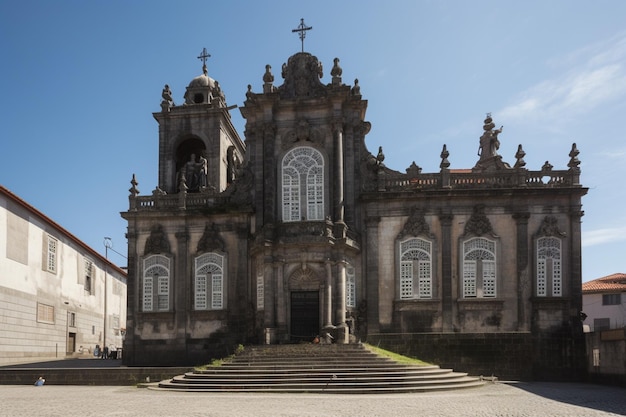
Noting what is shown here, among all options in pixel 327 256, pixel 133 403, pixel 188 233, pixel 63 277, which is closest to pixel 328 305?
pixel 327 256

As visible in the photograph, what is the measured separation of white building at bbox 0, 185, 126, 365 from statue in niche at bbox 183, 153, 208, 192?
26.4ft

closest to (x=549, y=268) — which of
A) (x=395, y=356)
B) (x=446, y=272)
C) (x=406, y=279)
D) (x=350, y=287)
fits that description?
(x=446, y=272)

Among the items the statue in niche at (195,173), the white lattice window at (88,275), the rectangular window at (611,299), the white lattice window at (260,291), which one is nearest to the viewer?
the white lattice window at (260,291)

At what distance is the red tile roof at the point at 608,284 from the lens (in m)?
44.1

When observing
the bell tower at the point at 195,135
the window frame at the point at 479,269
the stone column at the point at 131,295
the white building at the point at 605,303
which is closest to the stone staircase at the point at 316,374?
the window frame at the point at 479,269

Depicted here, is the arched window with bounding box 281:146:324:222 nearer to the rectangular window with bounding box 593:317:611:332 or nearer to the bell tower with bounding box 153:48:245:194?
the bell tower with bounding box 153:48:245:194

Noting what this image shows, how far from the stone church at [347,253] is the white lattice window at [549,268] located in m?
0.05

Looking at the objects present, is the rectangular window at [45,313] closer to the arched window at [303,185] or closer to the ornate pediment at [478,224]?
the arched window at [303,185]

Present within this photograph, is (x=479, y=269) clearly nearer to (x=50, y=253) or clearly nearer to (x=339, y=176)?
(x=339, y=176)

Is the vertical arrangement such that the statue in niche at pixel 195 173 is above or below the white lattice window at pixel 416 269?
above

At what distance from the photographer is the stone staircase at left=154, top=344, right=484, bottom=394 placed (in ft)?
67.6

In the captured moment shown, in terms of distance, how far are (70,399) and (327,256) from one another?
1141 cm

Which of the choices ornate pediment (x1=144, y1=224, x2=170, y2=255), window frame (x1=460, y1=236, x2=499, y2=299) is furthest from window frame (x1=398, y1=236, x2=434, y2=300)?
ornate pediment (x1=144, y1=224, x2=170, y2=255)

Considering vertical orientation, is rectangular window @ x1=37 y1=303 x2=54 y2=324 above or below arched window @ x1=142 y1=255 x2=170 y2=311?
below
